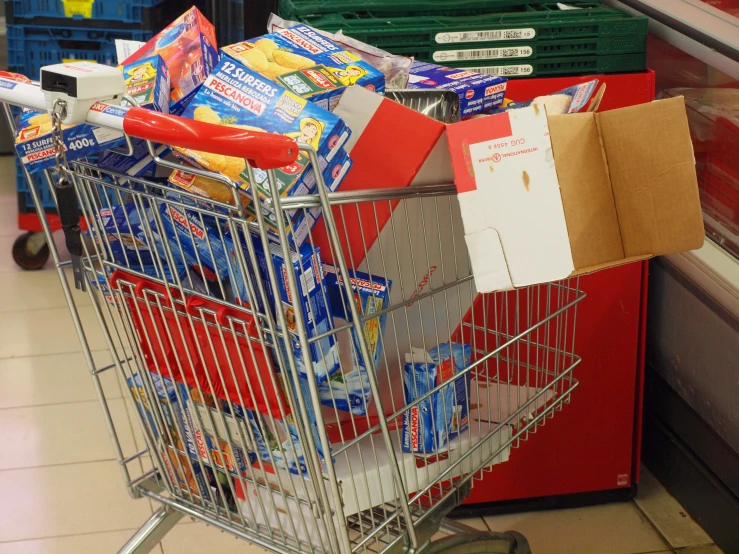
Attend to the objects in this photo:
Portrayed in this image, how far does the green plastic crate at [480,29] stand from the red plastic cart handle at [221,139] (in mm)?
918

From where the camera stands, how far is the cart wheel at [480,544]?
60.7 inches

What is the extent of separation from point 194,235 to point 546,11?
1141 millimetres

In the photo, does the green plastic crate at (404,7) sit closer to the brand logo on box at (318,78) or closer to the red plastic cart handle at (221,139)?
the brand logo on box at (318,78)

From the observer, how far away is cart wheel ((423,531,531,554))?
1.54m

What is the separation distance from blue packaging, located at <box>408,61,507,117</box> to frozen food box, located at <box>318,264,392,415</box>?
40 centimetres

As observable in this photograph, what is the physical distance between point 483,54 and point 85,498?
154 centimetres

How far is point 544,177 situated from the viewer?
1195 millimetres

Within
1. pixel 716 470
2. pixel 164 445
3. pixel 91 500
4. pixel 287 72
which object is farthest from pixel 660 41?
pixel 91 500

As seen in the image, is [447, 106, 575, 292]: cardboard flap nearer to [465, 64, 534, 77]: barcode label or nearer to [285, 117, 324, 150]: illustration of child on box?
[285, 117, 324, 150]: illustration of child on box

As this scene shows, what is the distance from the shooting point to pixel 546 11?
1.97 meters

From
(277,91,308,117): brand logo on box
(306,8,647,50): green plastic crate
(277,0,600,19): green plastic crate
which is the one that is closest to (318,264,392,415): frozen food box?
(277,91,308,117): brand logo on box

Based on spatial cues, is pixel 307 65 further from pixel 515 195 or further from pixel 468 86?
pixel 515 195

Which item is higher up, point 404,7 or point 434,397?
point 404,7

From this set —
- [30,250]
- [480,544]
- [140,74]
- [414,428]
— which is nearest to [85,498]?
[480,544]
